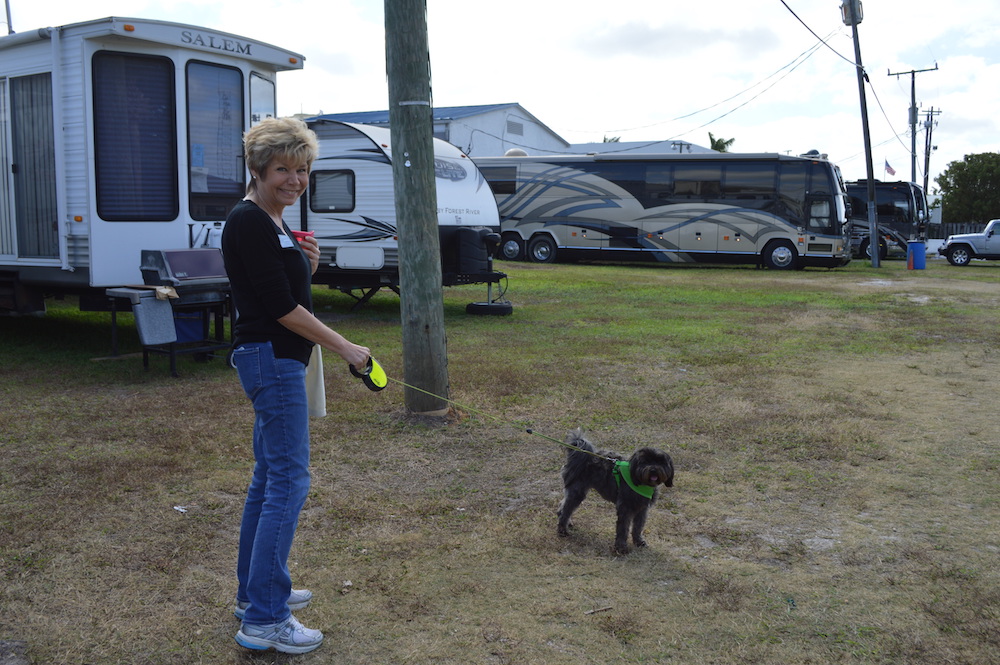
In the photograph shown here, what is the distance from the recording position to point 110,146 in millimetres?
7961

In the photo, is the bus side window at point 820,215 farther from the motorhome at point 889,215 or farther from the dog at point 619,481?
the dog at point 619,481

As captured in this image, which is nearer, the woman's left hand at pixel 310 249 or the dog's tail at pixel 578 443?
the woman's left hand at pixel 310 249

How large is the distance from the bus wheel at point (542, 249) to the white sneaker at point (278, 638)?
23.1 meters


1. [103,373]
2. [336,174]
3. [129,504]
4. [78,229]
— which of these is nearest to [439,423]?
[129,504]

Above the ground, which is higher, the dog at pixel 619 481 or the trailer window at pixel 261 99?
the trailer window at pixel 261 99

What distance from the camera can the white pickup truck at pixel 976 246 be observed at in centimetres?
2812

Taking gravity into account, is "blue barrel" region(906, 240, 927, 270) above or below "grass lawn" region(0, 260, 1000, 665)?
above

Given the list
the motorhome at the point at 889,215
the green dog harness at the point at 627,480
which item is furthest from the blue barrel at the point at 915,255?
the green dog harness at the point at 627,480

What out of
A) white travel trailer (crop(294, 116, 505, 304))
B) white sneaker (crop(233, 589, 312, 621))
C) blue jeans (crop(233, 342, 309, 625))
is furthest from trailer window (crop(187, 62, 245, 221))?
blue jeans (crop(233, 342, 309, 625))

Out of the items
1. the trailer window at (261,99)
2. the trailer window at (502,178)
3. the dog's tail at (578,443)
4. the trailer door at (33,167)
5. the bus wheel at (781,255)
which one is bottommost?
the dog's tail at (578,443)

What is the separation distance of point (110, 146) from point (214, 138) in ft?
3.63

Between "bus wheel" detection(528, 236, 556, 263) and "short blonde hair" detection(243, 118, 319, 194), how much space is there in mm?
22973

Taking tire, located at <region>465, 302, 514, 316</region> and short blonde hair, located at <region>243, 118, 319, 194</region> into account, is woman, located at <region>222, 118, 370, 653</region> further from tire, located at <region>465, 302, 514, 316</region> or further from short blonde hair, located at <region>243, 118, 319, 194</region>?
tire, located at <region>465, 302, 514, 316</region>

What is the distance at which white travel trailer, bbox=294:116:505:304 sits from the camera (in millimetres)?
12148
